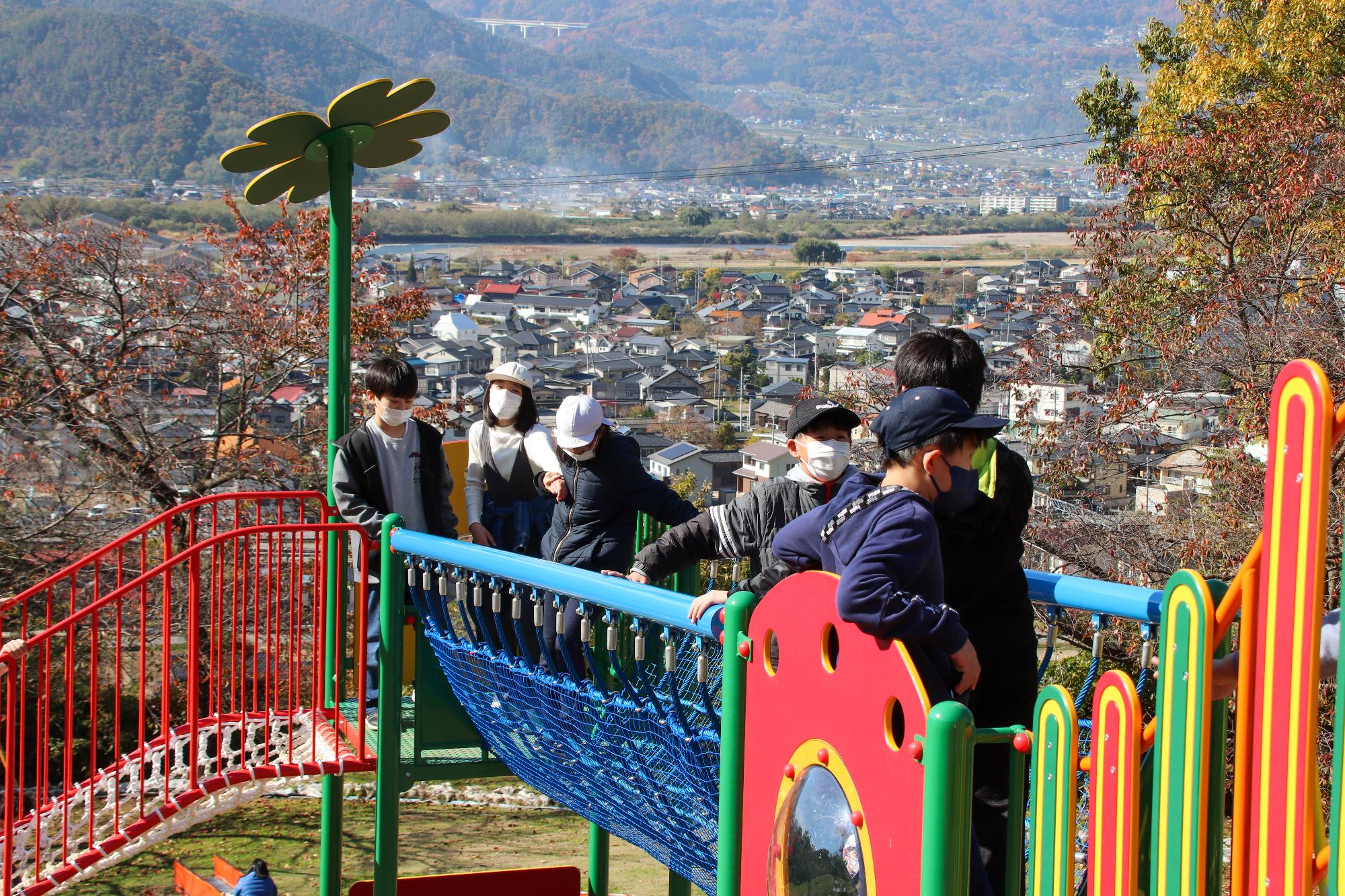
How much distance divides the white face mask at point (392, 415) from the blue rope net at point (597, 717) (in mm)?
579

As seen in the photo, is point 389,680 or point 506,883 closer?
point 389,680

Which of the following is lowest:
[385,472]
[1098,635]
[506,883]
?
[506,883]

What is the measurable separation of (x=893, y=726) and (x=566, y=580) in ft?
4.42

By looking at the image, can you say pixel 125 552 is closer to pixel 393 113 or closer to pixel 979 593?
pixel 393 113

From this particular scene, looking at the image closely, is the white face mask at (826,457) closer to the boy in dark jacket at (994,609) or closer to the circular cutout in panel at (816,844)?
the boy in dark jacket at (994,609)

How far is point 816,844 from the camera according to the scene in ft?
9.84

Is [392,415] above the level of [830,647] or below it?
above

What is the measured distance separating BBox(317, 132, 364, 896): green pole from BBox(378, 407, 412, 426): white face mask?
26 centimetres

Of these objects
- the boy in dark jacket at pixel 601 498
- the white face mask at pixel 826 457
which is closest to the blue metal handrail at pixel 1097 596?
the white face mask at pixel 826 457

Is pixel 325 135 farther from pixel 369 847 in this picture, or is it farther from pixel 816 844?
pixel 369 847

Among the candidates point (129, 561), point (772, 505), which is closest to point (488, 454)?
point (772, 505)

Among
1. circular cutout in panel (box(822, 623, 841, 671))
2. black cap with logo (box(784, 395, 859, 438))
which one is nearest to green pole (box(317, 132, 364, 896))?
black cap with logo (box(784, 395, 859, 438))

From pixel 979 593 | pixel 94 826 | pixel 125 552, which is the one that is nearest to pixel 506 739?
pixel 94 826

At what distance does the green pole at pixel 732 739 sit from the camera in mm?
3168
